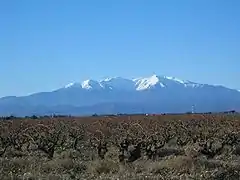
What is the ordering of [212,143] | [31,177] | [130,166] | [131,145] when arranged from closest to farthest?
[31,177], [130,166], [131,145], [212,143]

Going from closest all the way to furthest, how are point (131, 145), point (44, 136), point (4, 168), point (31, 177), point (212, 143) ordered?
point (31, 177) < point (4, 168) < point (131, 145) < point (212, 143) < point (44, 136)

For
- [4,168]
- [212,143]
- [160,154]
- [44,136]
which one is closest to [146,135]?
[160,154]

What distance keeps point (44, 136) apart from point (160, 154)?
7223 millimetres

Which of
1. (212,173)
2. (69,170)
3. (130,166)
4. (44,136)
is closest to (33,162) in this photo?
(69,170)

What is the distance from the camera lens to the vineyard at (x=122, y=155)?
62.4ft

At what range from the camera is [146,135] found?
2822 centimetres

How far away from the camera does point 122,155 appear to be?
25.0 meters

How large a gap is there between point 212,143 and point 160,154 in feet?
10.1

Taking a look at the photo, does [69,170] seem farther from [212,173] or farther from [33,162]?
[212,173]

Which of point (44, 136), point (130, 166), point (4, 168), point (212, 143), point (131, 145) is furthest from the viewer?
point (44, 136)

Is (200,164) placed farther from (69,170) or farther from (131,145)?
(131,145)

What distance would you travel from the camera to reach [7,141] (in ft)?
98.5

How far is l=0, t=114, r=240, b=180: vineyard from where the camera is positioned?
19.0m

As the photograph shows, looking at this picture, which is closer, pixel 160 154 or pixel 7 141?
pixel 160 154
